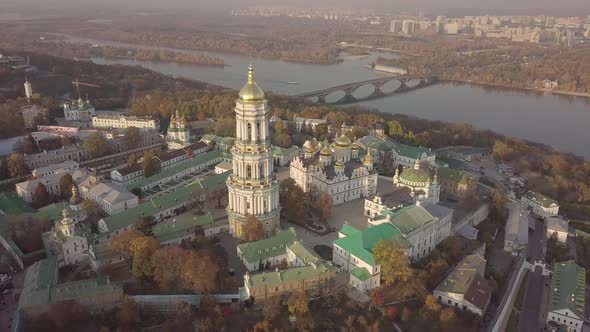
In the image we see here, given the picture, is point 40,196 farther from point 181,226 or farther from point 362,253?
point 362,253

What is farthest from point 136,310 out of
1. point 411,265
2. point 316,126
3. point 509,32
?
point 509,32

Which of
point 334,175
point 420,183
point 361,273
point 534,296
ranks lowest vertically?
point 534,296

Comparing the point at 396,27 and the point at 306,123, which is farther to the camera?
the point at 396,27

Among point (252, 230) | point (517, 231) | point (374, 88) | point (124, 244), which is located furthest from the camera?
point (374, 88)

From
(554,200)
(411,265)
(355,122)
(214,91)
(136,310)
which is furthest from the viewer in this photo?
(214,91)

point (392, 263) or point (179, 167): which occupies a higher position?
point (179, 167)

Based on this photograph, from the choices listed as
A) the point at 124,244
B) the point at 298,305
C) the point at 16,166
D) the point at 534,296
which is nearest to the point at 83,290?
the point at 124,244

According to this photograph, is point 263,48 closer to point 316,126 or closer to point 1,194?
point 316,126
